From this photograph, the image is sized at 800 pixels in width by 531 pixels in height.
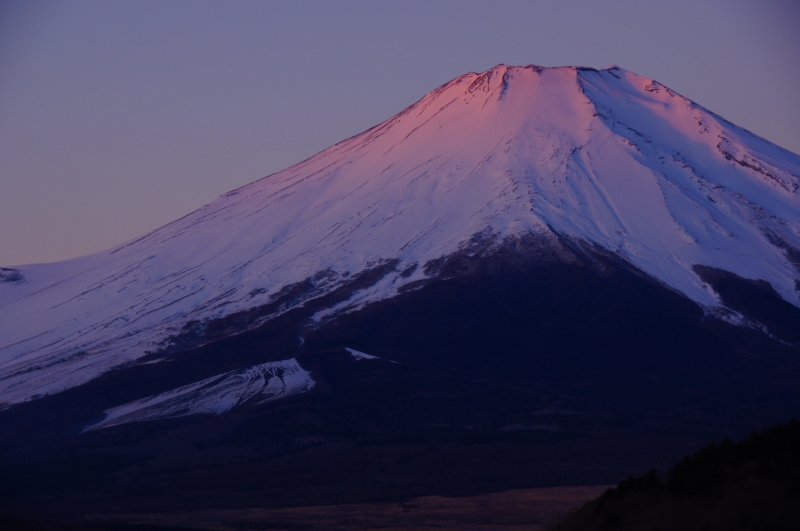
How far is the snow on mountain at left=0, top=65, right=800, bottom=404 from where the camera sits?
280 ft

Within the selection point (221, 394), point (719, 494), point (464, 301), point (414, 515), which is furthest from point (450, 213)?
point (719, 494)

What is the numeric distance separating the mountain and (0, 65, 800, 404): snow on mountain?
0.89 feet

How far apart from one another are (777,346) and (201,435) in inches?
1496

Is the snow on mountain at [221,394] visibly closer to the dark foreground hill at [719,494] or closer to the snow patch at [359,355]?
the snow patch at [359,355]

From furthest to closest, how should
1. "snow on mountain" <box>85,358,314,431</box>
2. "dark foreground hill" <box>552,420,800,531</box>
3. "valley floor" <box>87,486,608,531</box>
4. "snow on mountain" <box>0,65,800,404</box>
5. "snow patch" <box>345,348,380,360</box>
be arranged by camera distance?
"snow on mountain" <box>0,65,800,404</box>, "snow patch" <box>345,348,380,360</box>, "snow on mountain" <box>85,358,314,431</box>, "valley floor" <box>87,486,608,531</box>, "dark foreground hill" <box>552,420,800,531</box>

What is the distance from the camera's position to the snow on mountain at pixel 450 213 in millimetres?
85438

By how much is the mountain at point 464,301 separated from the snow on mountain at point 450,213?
0.27 metres

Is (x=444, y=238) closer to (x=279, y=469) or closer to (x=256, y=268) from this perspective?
(x=256, y=268)

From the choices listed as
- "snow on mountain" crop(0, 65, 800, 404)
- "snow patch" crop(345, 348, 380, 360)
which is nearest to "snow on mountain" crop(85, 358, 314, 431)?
"snow patch" crop(345, 348, 380, 360)

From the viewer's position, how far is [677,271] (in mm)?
83875

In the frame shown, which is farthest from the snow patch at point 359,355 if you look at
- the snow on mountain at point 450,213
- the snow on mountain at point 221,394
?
the snow on mountain at point 450,213

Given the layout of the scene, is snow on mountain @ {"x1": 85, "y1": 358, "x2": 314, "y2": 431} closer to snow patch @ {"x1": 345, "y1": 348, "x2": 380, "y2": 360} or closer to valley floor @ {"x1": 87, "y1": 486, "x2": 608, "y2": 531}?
snow patch @ {"x1": 345, "y1": 348, "x2": 380, "y2": 360}

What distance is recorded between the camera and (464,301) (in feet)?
260

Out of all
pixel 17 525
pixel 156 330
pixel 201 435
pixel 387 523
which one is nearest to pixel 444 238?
pixel 156 330
